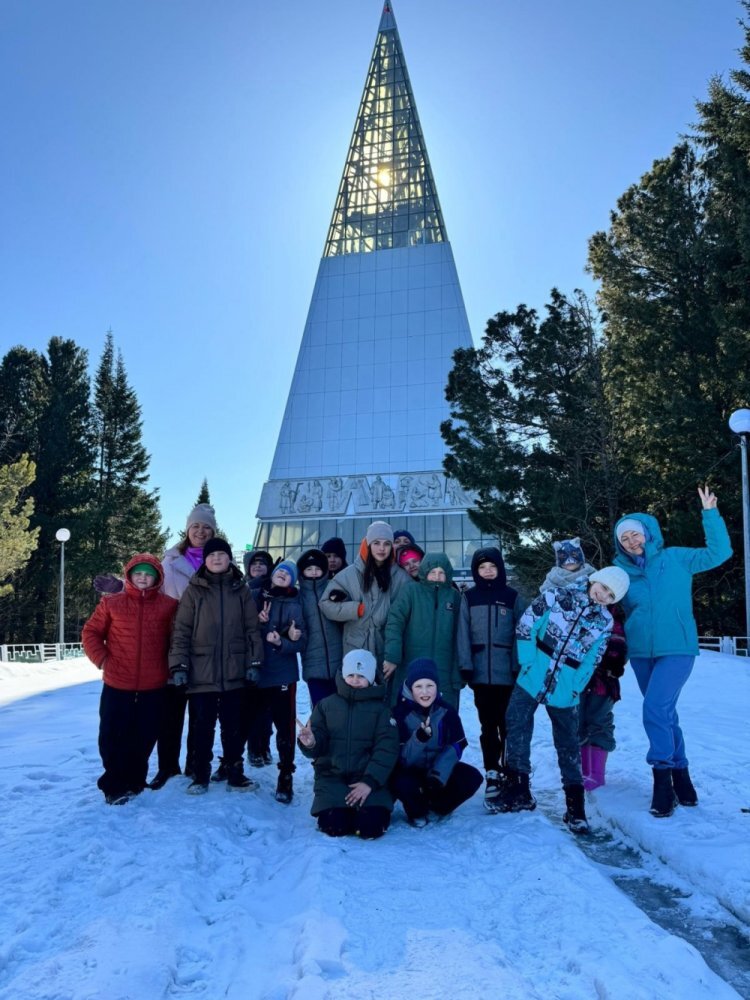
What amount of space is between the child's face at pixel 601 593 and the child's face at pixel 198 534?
2477 millimetres

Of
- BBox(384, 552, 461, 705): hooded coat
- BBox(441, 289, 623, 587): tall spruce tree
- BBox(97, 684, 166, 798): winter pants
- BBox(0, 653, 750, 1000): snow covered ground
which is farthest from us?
BBox(441, 289, 623, 587): tall spruce tree

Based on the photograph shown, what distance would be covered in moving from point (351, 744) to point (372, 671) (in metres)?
0.37

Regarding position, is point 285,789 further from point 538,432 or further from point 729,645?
point 538,432

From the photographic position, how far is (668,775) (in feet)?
12.6

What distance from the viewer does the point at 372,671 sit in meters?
4.00

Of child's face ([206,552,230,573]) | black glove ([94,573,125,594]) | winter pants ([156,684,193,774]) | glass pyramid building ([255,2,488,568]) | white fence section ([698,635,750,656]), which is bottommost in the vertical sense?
white fence section ([698,635,750,656])

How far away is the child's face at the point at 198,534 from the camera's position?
5141 mm

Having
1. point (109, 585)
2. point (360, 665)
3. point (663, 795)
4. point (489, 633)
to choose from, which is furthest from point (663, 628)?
point (109, 585)

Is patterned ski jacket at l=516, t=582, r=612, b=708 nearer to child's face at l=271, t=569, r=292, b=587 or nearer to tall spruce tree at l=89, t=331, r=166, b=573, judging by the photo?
child's face at l=271, t=569, r=292, b=587

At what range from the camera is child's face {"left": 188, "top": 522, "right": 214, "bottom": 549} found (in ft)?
16.9

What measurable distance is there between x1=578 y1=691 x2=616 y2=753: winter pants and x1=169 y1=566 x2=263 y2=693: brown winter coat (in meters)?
1.91

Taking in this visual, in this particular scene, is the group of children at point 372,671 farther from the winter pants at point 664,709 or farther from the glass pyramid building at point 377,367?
the glass pyramid building at point 377,367

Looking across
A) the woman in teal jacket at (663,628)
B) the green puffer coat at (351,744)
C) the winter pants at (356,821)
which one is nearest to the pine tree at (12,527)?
the green puffer coat at (351,744)

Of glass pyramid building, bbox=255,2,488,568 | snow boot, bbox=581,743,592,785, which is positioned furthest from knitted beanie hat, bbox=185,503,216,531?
glass pyramid building, bbox=255,2,488,568
